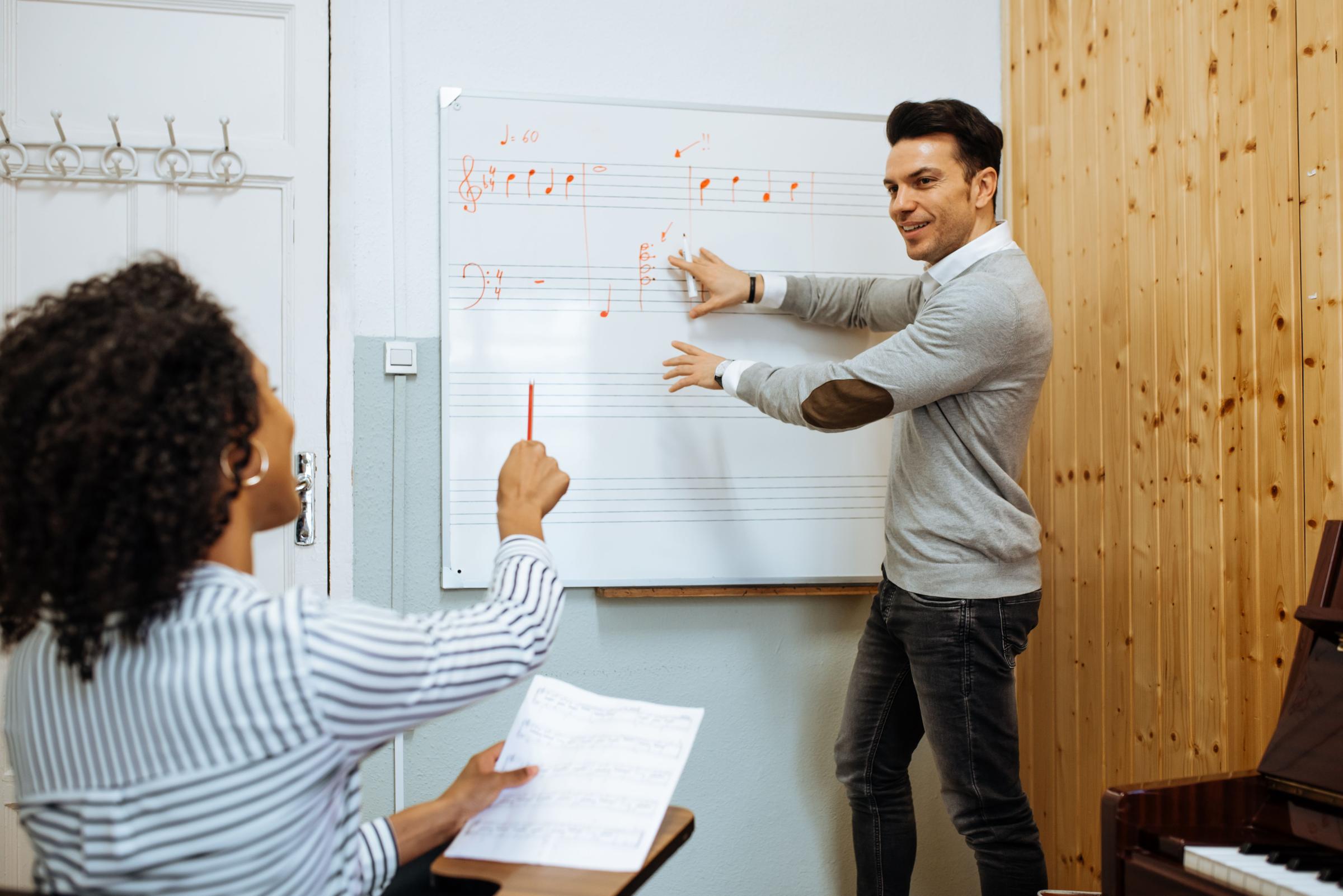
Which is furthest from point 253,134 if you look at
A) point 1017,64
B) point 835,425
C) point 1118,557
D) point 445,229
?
point 1118,557

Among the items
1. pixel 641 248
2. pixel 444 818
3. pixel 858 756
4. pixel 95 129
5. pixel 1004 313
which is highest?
pixel 95 129

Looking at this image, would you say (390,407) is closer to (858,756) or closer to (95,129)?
(95,129)

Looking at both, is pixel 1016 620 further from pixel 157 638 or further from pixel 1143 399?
pixel 157 638

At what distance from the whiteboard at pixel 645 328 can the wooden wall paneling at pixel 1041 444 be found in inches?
12.9

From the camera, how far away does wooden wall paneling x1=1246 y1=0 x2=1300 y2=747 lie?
5.31ft

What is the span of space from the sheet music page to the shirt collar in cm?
110

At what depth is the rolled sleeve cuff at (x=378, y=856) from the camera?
3.36 ft

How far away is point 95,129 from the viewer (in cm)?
205

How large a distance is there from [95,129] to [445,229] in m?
0.73

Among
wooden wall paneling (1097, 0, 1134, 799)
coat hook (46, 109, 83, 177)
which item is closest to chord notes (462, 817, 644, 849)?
wooden wall paneling (1097, 0, 1134, 799)

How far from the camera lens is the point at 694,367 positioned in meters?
2.02

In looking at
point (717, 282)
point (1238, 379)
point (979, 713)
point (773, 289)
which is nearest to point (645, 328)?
point (717, 282)

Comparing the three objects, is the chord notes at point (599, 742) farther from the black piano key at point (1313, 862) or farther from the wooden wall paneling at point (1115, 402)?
the wooden wall paneling at point (1115, 402)

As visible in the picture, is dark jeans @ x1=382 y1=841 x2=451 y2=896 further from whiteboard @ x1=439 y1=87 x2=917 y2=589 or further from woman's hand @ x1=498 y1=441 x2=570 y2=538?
whiteboard @ x1=439 y1=87 x2=917 y2=589
